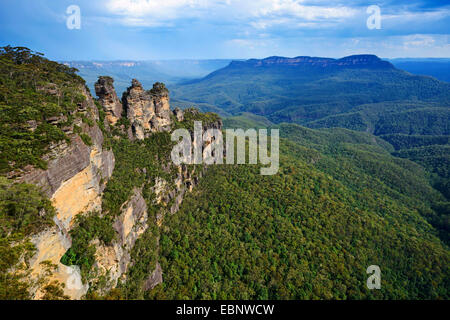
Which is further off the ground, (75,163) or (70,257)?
(75,163)

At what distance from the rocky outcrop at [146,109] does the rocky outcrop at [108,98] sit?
99.5 inches

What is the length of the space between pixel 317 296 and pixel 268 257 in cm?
885

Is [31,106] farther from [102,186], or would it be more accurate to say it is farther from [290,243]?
[290,243]

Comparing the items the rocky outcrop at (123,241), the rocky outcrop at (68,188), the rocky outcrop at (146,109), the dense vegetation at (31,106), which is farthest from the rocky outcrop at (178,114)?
the rocky outcrop at (68,188)

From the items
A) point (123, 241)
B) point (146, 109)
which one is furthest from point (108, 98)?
point (123, 241)

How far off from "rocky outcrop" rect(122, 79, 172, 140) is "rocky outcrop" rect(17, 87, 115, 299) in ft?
40.5

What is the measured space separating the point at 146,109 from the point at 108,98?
746 centimetres

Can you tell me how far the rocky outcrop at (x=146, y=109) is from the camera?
4084 centimetres

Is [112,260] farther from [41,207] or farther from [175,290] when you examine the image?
Answer: [41,207]

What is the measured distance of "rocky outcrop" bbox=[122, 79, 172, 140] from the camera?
40.8 metres

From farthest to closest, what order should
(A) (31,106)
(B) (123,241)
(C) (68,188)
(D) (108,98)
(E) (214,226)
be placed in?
(E) (214,226), (D) (108,98), (B) (123,241), (A) (31,106), (C) (68,188)

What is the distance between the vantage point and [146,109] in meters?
43.6

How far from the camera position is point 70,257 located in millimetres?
19281
